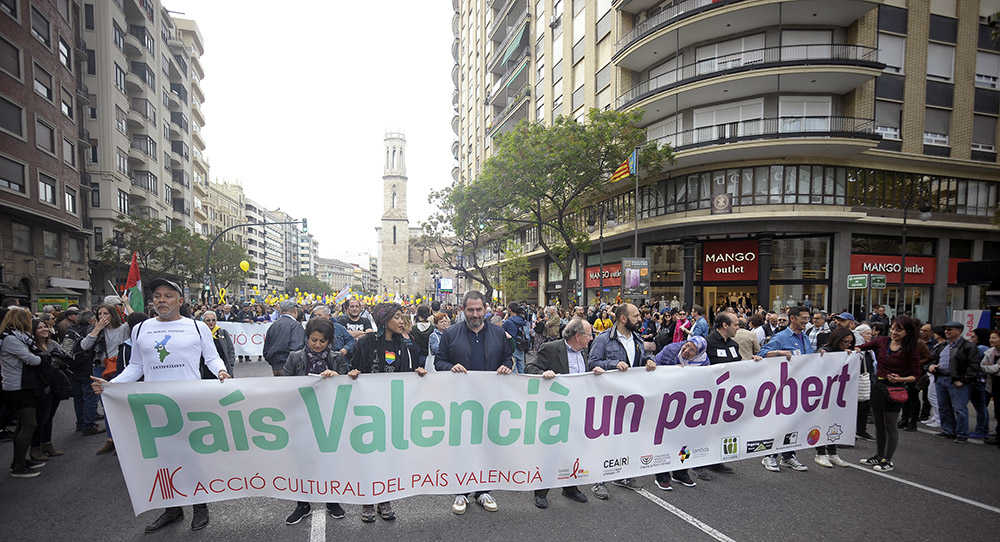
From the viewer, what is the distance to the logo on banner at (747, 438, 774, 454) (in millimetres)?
4762

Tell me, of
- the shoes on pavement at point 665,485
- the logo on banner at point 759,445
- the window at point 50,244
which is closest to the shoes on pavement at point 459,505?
the shoes on pavement at point 665,485

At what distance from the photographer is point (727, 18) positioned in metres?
19.8

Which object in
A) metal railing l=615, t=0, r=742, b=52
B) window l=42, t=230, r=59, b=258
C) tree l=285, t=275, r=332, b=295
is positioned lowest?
tree l=285, t=275, r=332, b=295

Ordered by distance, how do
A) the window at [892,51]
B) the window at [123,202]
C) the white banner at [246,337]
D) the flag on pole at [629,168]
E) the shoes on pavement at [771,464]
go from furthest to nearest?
the window at [123,202]
the window at [892,51]
the flag on pole at [629,168]
the white banner at [246,337]
the shoes on pavement at [771,464]

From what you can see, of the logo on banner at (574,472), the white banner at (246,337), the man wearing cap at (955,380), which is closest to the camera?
the logo on banner at (574,472)

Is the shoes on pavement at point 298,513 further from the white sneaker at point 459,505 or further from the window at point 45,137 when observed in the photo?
the window at point 45,137

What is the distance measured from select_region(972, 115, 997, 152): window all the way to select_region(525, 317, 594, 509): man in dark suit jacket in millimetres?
30127

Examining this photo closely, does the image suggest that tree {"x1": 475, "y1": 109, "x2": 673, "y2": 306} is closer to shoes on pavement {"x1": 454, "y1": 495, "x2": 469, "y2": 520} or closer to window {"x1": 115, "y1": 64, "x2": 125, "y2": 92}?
shoes on pavement {"x1": 454, "y1": 495, "x2": 469, "y2": 520}

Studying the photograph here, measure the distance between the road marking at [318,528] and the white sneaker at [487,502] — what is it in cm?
139

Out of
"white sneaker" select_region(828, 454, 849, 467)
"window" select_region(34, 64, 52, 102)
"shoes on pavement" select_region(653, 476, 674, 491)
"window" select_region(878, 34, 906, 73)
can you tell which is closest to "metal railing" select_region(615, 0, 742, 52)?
"window" select_region(878, 34, 906, 73)

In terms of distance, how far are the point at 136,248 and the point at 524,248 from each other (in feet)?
94.3

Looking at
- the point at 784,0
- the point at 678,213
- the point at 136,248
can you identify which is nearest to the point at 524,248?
the point at 678,213

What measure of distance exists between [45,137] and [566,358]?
2962 cm

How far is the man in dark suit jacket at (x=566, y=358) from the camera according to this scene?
14.3 feet
